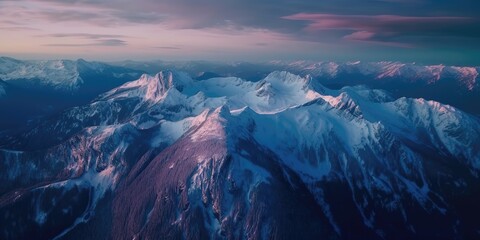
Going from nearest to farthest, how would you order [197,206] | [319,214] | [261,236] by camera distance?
[261,236]
[197,206]
[319,214]

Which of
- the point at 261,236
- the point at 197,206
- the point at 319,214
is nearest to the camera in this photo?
the point at 261,236

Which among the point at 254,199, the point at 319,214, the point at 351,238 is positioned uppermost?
the point at 254,199

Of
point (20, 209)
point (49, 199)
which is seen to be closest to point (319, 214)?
point (49, 199)

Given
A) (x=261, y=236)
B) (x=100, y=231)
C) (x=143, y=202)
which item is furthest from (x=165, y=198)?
(x=261, y=236)

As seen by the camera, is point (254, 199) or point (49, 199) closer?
point (254, 199)

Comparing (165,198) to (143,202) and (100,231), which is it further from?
(100,231)

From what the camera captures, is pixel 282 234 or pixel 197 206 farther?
pixel 197 206

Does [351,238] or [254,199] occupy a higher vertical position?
[254,199]

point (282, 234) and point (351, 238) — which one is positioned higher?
point (282, 234)

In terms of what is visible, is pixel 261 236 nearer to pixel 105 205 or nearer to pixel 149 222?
pixel 149 222
